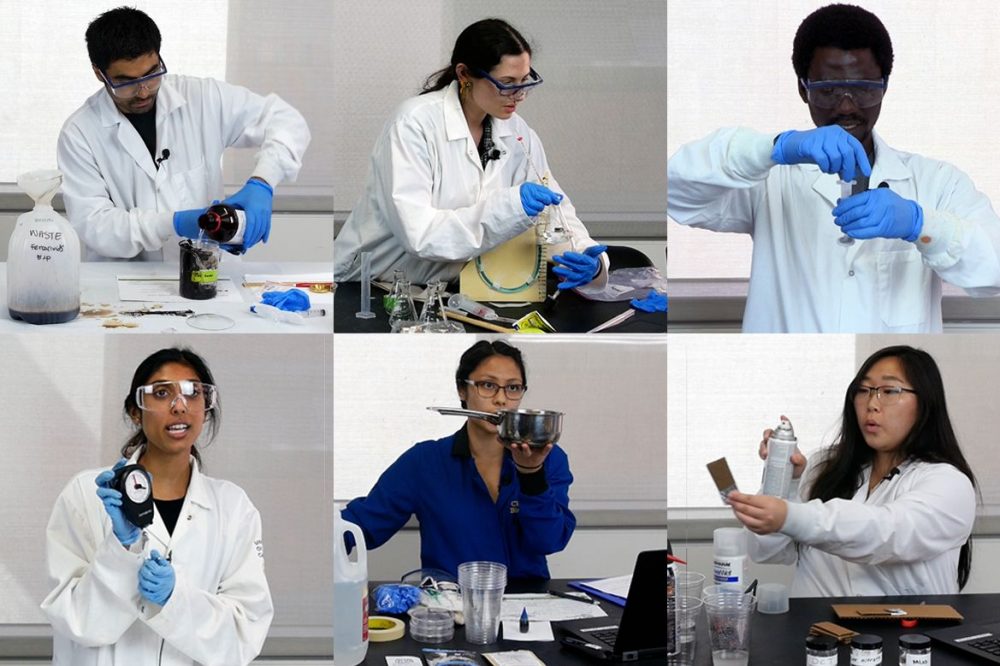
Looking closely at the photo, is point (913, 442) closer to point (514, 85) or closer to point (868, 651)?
point (868, 651)

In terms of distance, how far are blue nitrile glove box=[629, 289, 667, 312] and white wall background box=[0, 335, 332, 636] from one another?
0.64m

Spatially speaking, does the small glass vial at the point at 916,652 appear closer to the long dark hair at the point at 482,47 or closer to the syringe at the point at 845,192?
the syringe at the point at 845,192

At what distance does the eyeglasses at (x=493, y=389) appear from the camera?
251 centimetres

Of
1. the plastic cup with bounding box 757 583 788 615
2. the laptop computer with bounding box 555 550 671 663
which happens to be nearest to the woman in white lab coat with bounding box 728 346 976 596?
the plastic cup with bounding box 757 583 788 615

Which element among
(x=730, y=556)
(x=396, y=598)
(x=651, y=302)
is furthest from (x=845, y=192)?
(x=396, y=598)

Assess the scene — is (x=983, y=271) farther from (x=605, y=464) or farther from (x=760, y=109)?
(x=605, y=464)

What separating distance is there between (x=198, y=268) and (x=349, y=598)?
2.25ft

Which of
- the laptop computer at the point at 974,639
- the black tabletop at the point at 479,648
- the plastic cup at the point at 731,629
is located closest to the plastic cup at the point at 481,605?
the black tabletop at the point at 479,648

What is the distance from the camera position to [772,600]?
2.65 m

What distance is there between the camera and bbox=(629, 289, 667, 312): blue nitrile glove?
2559 mm

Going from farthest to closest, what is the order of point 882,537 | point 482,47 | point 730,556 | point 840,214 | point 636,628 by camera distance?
1. point 730,556
2. point 882,537
3. point 840,214
4. point 482,47
5. point 636,628

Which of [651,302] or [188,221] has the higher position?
[188,221]

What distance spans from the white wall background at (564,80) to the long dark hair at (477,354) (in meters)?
0.33

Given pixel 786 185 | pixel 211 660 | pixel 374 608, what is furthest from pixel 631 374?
pixel 211 660
